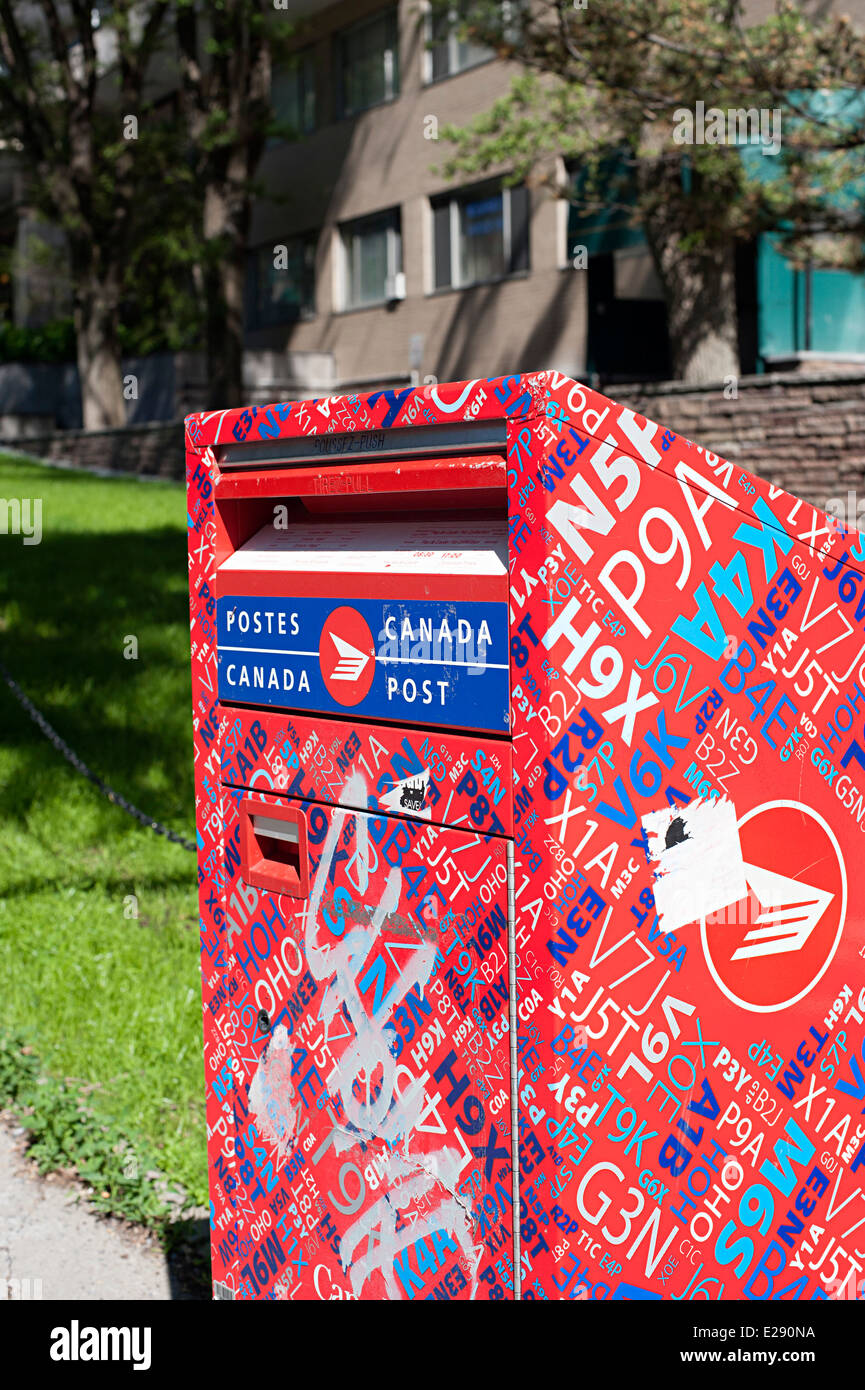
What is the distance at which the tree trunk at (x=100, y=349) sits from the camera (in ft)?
85.5

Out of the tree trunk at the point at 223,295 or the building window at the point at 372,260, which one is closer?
the tree trunk at the point at 223,295

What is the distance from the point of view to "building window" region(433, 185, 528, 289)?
76.7ft

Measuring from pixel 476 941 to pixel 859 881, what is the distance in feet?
2.16

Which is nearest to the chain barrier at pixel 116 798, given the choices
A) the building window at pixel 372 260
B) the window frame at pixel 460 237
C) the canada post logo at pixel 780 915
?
the canada post logo at pixel 780 915

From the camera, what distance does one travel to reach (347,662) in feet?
7.30

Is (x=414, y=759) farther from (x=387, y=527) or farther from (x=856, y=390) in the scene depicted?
(x=856, y=390)

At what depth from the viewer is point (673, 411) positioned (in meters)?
15.3

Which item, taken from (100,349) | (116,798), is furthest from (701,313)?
(116,798)

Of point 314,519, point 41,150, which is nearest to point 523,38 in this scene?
point 314,519

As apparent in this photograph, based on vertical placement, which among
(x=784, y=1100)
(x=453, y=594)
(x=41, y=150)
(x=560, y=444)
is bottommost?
(x=784, y=1100)

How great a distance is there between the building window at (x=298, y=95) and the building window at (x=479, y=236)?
5356mm

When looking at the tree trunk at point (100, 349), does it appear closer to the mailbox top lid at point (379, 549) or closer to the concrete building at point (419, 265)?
the concrete building at point (419, 265)

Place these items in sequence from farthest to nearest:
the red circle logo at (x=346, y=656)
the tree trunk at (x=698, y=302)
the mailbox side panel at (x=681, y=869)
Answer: the tree trunk at (x=698, y=302)
the red circle logo at (x=346, y=656)
the mailbox side panel at (x=681, y=869)

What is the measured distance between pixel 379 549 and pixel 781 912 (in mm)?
803
